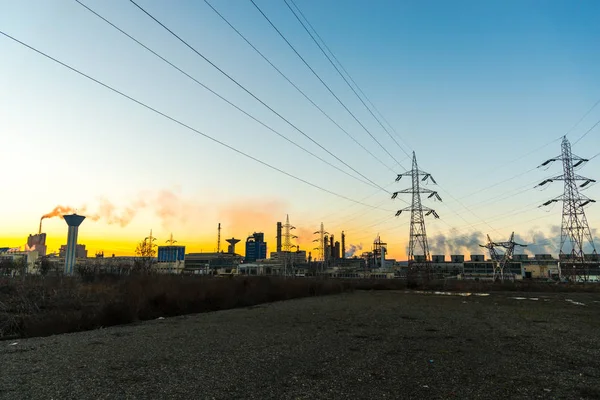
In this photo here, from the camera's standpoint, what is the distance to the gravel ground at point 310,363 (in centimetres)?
802

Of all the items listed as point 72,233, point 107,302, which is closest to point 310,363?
point 107,302

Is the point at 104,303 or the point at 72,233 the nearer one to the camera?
the point at 104,303

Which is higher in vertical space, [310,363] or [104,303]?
[104,303]

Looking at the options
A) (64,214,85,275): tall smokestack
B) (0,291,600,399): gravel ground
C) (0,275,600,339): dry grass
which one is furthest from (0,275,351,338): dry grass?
(64,214,85,275): tall smokestack

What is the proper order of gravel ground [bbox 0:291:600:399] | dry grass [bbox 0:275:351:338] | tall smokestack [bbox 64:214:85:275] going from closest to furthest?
gravel ground [bbox 0:291:600:399] < dry grass [bbox 0:275:351:338] < tall smokestack [bbox 64:214:85:275]

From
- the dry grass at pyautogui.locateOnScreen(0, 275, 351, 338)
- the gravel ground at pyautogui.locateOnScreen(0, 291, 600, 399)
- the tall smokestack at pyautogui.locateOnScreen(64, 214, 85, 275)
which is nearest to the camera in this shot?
the gravel ground at pyautogui.locateOnScreen(0, 291, 600, 399)

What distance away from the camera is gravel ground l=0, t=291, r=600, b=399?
26.3 ft

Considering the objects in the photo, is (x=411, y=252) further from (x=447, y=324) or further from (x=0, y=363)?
(x=0, y=363)

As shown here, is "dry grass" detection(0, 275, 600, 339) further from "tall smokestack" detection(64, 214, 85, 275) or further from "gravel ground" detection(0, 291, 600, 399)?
"tall smokestack" detection(64, 214, 85, 275)

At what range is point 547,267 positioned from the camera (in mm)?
180250

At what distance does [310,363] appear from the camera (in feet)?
34.6

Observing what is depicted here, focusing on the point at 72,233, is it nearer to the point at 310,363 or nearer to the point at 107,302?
the point at 107,302

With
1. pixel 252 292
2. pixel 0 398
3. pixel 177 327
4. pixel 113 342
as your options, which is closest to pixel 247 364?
pixel 0 398

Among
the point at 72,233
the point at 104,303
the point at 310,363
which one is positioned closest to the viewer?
the point at 310,363
